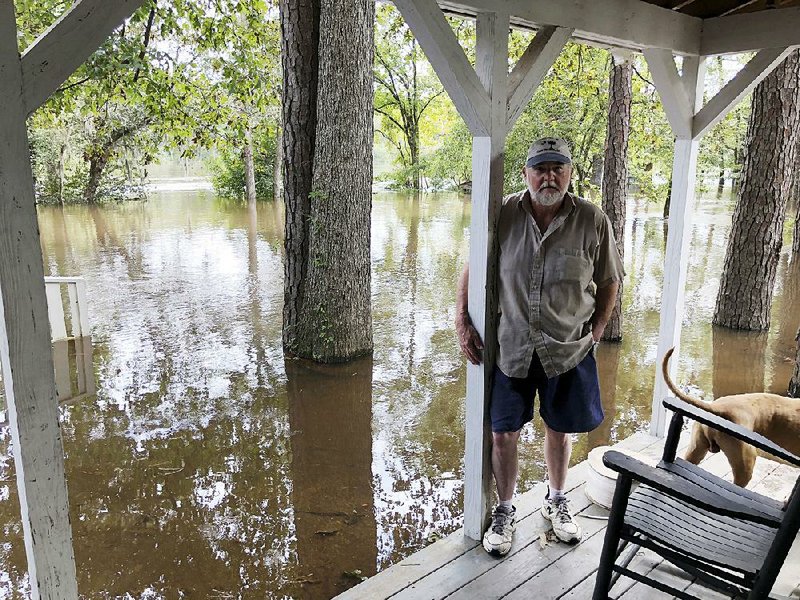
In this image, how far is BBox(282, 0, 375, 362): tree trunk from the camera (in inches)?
242

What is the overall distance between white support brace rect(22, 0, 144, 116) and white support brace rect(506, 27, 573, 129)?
1.54 m

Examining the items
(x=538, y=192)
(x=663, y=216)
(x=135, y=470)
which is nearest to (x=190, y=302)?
(x=135, y=470)

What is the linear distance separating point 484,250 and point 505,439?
2.73 feet

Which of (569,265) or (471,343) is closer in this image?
(569,265)

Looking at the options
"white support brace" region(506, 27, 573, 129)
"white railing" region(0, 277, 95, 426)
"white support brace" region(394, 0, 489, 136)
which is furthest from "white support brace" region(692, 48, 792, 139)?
"white railing" region(0, 277, 95, 426)

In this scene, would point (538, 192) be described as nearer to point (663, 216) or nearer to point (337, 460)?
point (337, 460)

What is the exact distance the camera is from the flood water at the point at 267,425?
3.56 m

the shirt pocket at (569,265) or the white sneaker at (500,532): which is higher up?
the shirt pocket at (569,265)

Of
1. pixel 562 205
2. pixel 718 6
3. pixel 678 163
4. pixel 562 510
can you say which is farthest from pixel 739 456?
pixel 718 6

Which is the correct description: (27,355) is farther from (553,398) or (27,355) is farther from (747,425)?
(747,425)

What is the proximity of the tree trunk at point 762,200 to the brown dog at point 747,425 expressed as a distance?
513cm

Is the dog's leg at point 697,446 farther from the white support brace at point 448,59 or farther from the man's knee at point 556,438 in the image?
the white support brace at point 448,59

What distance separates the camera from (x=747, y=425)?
2809mm


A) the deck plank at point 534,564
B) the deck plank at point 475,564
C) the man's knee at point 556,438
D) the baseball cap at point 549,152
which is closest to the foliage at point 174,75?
the baseball cap at point 549,152
